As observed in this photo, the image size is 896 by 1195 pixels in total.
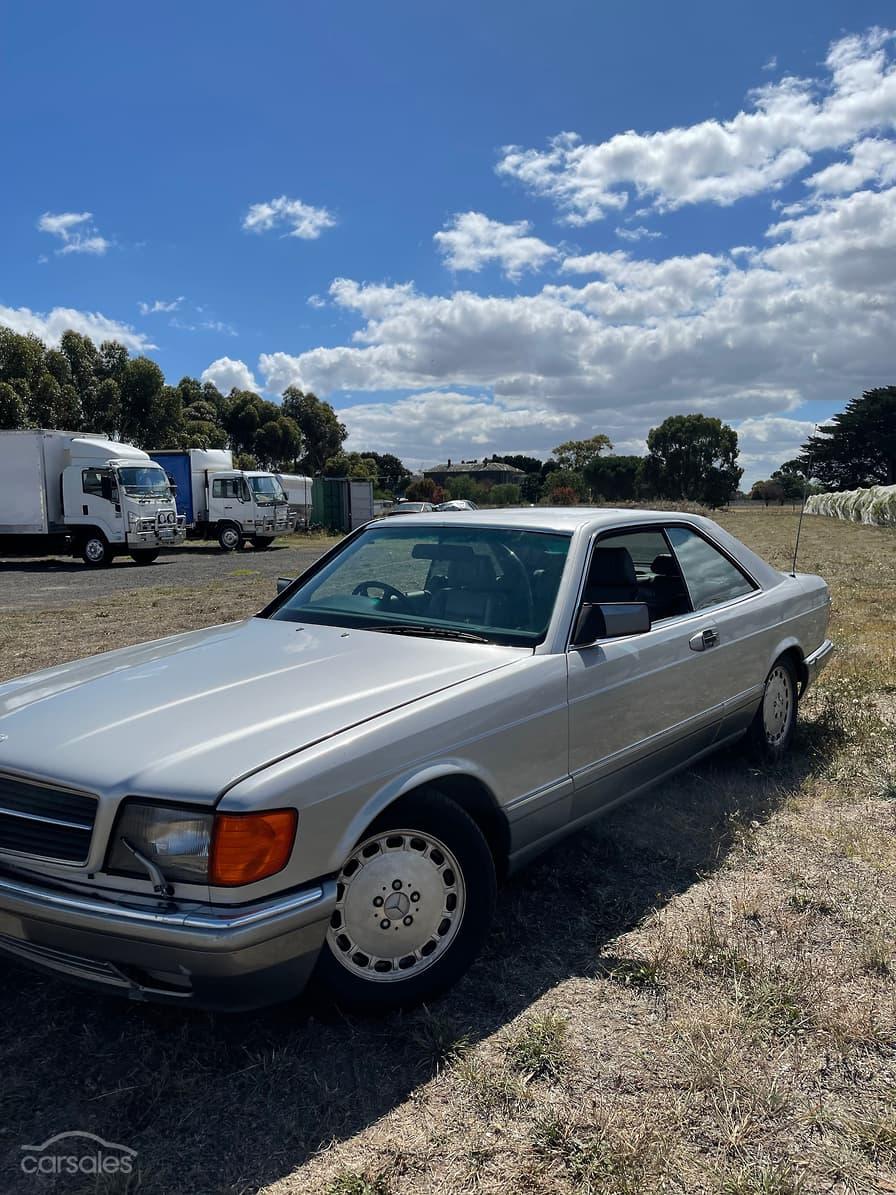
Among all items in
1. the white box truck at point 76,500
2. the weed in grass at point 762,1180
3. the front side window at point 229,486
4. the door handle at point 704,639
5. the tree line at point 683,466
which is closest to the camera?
the weed in grass at point 762,1180

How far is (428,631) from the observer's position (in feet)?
10.8

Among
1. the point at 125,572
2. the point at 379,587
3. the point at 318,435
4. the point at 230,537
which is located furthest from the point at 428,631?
the point at 318,435

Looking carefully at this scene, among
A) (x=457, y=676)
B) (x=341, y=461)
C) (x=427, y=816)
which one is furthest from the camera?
(x=341, y=461)

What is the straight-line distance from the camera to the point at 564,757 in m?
3.05

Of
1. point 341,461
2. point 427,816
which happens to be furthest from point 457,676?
point 341,461

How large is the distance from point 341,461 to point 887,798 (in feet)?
224

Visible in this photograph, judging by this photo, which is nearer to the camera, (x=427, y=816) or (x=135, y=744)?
(x=135, y=744)

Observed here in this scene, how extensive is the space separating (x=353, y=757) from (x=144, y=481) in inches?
847

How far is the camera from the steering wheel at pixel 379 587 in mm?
3672

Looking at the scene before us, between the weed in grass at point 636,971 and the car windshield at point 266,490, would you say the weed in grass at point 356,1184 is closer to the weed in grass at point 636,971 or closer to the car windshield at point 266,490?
the weed in grass at point 636,971

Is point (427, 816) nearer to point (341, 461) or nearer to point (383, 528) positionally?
point (383, 528)

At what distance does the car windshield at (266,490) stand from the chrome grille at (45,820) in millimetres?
25489

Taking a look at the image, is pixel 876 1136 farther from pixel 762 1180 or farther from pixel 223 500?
pixel 223 500

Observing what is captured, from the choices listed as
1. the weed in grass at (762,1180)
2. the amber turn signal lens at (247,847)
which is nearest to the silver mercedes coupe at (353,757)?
the amber turn signal lens at (247,847)
